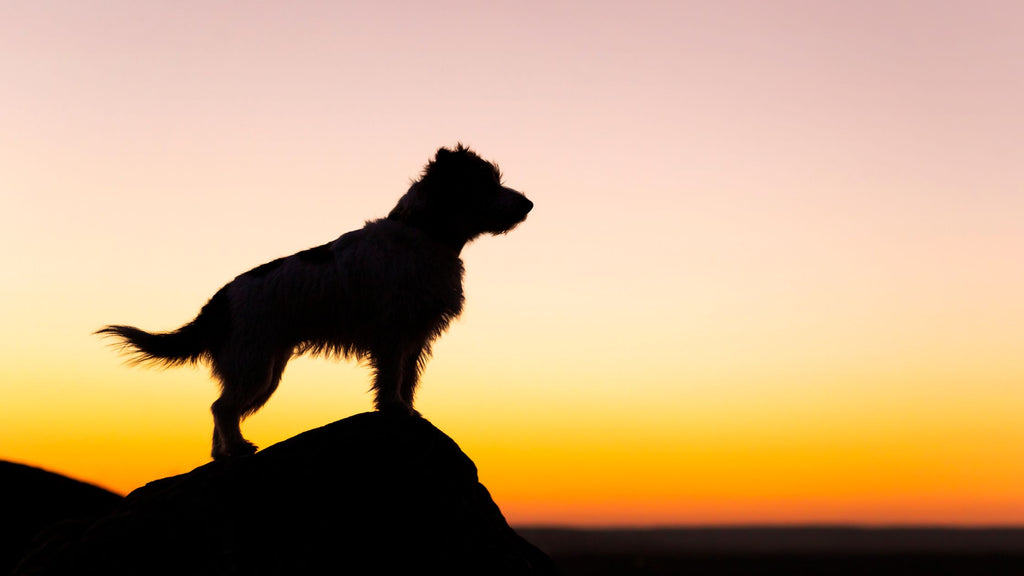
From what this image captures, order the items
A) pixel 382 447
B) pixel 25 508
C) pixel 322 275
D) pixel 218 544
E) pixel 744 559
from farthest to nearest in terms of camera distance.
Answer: pixel 744 559
pixel 25 508
pixel 322 275
pixel 382 447
pixel 218 544

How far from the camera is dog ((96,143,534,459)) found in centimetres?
748

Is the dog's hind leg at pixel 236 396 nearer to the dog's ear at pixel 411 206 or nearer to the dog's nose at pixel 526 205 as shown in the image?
the dog's ear at pixel 411 206

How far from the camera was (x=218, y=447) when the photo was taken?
7.82 meters

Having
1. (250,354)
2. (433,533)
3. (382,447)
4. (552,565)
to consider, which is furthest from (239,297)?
(552,565)

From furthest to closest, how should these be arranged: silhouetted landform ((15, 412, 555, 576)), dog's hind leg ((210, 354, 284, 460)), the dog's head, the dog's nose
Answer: the dog's nose < the dog's head < dog's hind leg ((210, 354, 284, 460)) < silhouetted landform ((15, 412, 555, 576))

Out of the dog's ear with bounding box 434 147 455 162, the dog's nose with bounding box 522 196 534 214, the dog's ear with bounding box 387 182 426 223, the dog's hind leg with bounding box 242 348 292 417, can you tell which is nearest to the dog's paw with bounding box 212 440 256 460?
the dog's hind leg with bounding box 242 348 292 417

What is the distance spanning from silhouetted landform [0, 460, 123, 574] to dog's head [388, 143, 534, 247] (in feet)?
14.5

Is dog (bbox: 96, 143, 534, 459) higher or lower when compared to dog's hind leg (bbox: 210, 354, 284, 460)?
higher

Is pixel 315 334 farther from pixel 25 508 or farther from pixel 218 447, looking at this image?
pixel 25 508

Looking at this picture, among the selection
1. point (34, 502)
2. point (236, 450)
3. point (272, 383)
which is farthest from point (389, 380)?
point (34, 502)

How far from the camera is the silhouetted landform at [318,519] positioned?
6.39m

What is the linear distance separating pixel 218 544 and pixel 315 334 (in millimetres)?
1953

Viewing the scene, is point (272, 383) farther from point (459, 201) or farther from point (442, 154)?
point (442, 154)

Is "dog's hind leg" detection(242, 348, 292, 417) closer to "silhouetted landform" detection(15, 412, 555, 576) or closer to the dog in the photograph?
the dog
